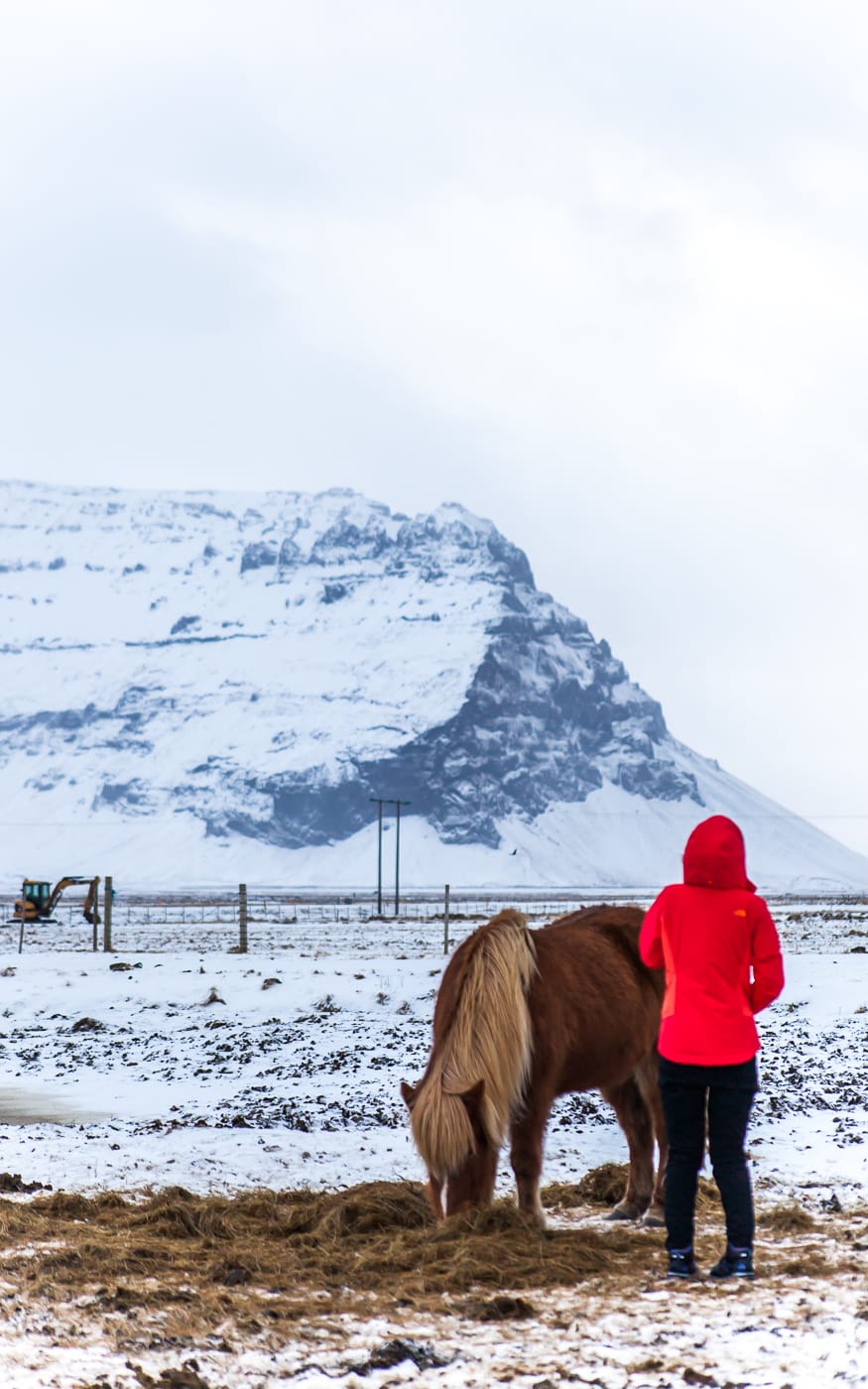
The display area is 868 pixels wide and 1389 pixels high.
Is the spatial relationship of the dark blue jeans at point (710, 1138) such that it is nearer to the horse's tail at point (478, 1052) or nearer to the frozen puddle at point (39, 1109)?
the horse's tail at point (478, 1052)

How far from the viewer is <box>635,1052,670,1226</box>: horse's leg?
715 centimetres

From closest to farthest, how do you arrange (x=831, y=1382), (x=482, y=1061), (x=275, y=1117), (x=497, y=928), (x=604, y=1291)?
(x=831, y=1382)
(x=604, y=1291)
(x=482, y=1061)
(x=497, y=928)
(x=275, y=1117)

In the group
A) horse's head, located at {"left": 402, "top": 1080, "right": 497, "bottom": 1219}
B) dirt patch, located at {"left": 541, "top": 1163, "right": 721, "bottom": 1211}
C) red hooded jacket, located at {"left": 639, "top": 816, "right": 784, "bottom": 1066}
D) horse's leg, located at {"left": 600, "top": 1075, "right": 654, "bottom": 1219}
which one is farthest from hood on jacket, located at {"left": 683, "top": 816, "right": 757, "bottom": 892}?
dirt patch, located at {"left": 541, "top": 1163, "right": 721, "bottom": 1211}

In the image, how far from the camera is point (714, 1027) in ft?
19.0

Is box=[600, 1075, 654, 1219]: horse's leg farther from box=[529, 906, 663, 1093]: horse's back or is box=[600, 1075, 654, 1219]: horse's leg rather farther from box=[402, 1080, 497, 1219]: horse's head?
box=[402, 1080, 497, 1219]: horse's head

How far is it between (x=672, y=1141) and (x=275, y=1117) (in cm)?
491

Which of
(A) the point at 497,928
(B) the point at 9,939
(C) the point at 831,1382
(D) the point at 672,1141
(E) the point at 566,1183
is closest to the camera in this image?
(C) the point at 831,1382

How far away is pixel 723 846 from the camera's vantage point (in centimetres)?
587

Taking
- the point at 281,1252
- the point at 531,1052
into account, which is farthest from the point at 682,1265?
the point at 281,1252

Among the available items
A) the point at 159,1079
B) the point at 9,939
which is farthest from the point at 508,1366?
the point at 9,939

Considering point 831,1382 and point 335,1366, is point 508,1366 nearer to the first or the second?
point 335,1366

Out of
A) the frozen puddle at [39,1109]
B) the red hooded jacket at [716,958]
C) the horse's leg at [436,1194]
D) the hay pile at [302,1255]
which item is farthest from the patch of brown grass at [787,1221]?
the frozen puddle at [39,1109]

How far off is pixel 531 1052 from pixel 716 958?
128 centimetres

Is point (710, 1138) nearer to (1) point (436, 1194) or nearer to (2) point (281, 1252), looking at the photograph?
(1) point (436, 1194)
